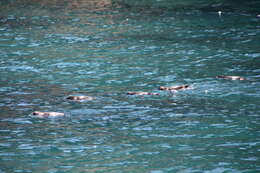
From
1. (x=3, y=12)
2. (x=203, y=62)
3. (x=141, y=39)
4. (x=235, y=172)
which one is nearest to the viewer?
(x=235, y=172)

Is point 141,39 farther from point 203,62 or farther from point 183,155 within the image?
point 183,155

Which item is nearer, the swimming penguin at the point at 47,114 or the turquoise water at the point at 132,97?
the turquoise water at the point at 132,97

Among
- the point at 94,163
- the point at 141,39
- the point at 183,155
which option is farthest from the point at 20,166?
the point at 141,39

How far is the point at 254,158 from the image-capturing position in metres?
19.8

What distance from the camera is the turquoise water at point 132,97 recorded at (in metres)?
20.4

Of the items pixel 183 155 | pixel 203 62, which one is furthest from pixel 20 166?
pixel 203 62

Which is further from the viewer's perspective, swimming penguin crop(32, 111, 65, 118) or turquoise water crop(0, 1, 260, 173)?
swimming penguin crop(32, 111, 65, 118)

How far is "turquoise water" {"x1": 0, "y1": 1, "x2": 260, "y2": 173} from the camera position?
20391 millimetres

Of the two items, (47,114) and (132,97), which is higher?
(47,114)

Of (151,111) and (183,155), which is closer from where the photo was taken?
(183,155)

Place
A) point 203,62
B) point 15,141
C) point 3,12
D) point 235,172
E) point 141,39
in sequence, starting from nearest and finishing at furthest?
point 235,172
point 15,141
point 203,62
point 141,39
point 3,12

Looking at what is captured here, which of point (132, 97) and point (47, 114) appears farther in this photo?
point (132, 97)

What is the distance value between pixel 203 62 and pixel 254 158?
55.9 ft

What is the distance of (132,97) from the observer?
2830 centimetres
